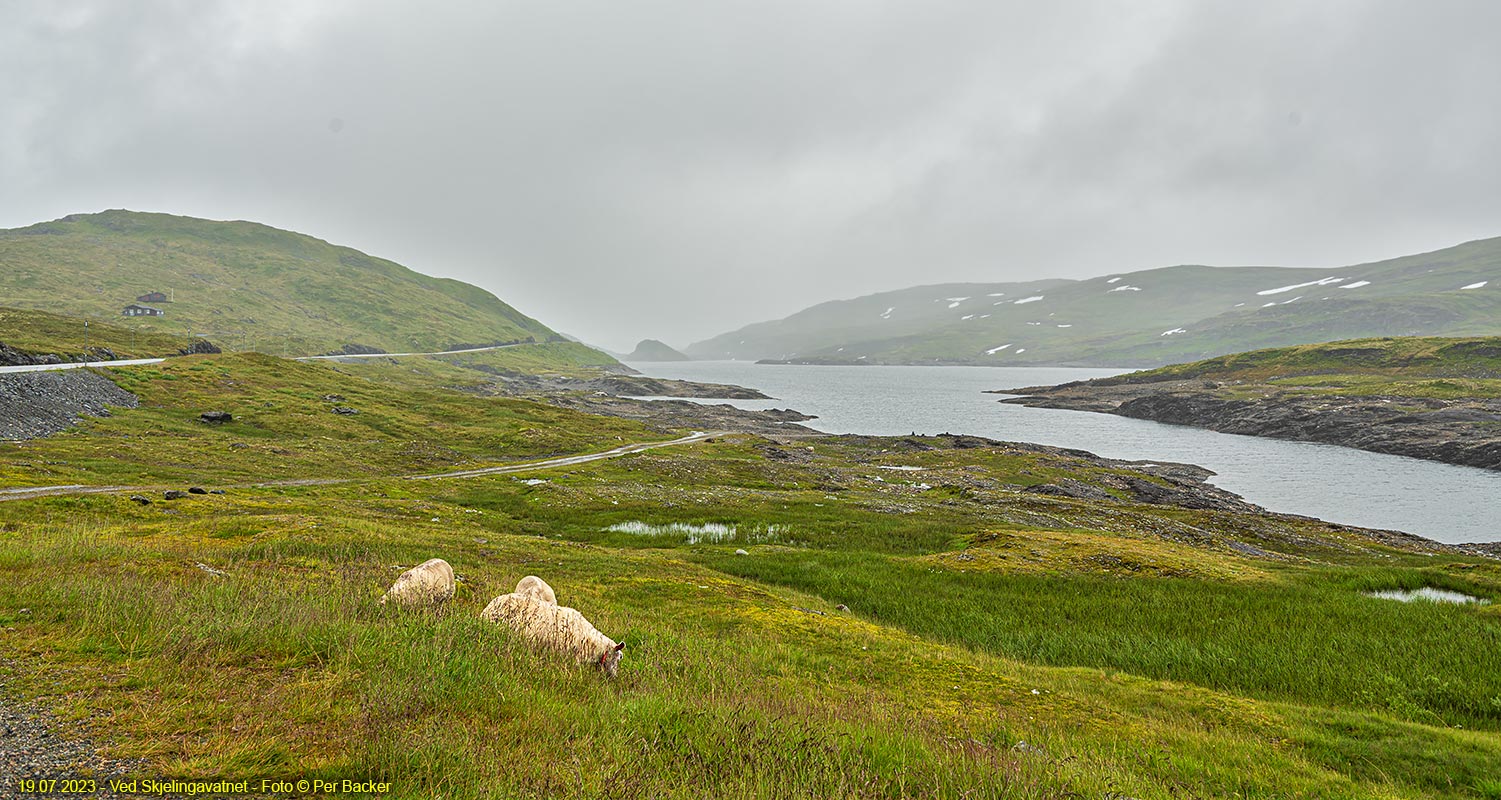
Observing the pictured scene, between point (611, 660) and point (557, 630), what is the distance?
4.43 ft

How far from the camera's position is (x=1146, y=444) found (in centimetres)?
11044

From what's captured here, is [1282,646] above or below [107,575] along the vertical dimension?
below

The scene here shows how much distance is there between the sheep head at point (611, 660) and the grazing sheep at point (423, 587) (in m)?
5.03

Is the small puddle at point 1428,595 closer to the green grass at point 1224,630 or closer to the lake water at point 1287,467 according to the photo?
the green grass at point 1224,630

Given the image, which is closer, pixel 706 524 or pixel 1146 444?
pixel 706 524

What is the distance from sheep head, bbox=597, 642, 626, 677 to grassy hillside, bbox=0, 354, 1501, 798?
1.18 feet

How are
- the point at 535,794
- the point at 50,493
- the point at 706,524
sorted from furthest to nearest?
the point at 706,524, the point at 50,493, the point at 535,794

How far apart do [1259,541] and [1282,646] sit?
34.8 metres

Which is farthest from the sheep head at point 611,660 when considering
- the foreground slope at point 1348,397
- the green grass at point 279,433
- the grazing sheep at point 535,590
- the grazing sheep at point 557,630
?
the foreground slope at point 1348,397

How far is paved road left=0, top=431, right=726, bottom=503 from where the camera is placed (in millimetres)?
30438

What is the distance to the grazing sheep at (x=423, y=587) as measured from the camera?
1351 cm

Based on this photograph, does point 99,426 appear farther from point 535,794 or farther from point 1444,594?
point 1444,594

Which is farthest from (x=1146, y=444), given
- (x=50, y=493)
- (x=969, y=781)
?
(x=50, y=493)

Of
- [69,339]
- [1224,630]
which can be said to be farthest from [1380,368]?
[69,339]
